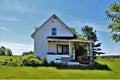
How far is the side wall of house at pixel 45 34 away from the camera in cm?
3762

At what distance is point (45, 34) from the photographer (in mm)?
37719

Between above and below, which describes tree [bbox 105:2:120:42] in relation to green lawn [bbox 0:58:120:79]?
above

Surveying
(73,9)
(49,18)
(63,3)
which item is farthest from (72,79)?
(49,18)

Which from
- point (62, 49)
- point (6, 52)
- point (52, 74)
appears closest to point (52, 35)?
point (62, 49)

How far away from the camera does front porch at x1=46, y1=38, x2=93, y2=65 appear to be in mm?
32375

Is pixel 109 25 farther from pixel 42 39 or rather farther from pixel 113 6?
pixel 42 39

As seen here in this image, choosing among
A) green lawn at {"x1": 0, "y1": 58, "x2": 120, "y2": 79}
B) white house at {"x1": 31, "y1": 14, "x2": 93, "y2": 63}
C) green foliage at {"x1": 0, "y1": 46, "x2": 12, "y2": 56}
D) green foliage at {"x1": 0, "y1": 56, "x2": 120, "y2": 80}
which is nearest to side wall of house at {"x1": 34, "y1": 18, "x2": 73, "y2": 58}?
white house at {"x1": 31, "y1": 14, "x2": 93, "y2": 63}

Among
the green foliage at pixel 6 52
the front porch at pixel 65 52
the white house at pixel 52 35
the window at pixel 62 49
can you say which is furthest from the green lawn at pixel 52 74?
the green foliage at pixel 6 52

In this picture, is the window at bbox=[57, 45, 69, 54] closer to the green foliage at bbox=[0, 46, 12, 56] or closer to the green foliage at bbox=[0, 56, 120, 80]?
the green foliage at bbox=[0, 56, 120, 80]

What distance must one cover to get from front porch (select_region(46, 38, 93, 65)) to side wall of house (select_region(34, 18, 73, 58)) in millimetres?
1048

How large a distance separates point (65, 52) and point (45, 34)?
386cm

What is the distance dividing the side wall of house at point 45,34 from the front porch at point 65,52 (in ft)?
3.44

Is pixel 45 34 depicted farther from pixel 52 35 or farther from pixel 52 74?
pixel 52 74

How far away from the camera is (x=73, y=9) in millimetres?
35062
